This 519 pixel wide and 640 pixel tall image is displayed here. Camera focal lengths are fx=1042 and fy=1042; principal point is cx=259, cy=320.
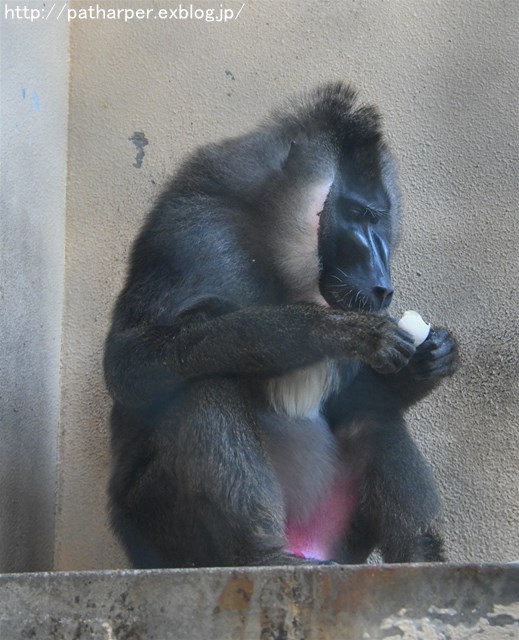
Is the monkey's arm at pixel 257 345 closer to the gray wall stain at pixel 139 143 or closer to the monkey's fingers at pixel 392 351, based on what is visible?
the monkey's fingers at pixel 392 351

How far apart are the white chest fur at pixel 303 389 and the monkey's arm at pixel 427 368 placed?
0.20 metres

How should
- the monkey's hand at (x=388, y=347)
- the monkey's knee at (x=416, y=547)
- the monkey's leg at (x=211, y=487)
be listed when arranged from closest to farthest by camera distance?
1. the monkey's leg at (x=211, y=487)
2. the monkey's hand at (x=388, y=347)
3. the monkey's knee at (x=416, y=547)

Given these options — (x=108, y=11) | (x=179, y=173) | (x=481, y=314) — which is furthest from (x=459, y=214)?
(x=108, y=11)

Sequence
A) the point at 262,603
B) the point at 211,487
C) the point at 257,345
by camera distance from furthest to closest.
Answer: the point at 257,345 → the point at 211,487 → the point at 262,603

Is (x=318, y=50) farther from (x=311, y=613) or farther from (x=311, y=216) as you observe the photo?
(x=311, y=613)

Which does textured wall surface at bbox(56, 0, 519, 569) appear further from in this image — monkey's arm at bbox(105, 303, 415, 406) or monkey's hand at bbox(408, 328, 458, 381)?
monkey's arm at bbox(105, 303, 415, 406)

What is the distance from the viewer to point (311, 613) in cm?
217

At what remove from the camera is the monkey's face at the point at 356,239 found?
3.09 metres

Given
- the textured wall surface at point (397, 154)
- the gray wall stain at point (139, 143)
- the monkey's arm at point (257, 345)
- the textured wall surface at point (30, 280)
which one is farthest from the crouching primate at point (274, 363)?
the gray wall stain at point (139, 143)

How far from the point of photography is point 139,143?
4.08 metres

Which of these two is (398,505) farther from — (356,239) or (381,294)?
(356,239)

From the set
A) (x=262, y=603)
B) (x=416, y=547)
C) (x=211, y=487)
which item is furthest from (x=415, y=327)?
(x=262, y=603)

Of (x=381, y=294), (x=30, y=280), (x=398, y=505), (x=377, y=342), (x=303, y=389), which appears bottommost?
(x=398, y=505)

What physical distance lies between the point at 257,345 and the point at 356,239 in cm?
52
